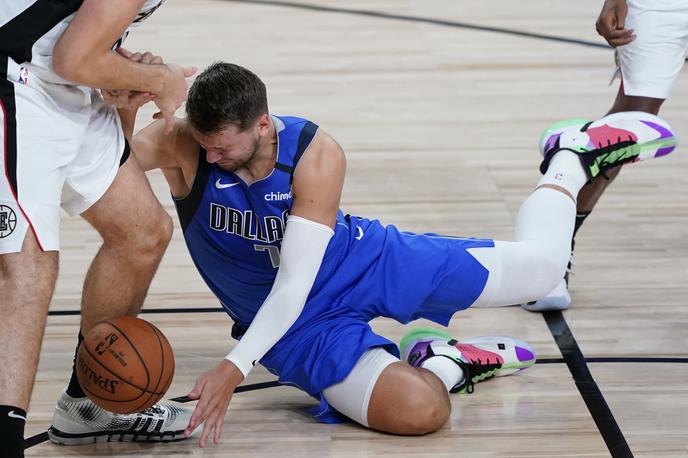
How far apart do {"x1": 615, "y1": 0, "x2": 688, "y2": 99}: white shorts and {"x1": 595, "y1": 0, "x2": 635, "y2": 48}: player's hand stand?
0.02 metres

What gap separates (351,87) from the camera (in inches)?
257

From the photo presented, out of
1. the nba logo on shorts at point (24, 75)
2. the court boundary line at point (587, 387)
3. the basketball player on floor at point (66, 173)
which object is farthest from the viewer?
the court boundary line at point (587, 387)

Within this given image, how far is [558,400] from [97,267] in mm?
1339

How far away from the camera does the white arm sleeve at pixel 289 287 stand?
9.77 feet

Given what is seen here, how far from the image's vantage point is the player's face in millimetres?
2965

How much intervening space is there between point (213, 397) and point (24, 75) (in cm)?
90

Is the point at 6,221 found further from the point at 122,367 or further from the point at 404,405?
the point at 404,405

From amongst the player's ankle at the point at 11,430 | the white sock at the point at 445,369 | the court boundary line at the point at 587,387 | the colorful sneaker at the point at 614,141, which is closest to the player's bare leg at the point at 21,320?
the player's ankle at the point at 11,430

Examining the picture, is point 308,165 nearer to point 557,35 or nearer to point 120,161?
point 120,161

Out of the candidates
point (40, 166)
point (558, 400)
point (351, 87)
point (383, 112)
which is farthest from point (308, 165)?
point (351, 87)

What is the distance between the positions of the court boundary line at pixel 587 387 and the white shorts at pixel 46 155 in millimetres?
1460

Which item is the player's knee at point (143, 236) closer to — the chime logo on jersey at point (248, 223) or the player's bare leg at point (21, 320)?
the chime logo on jersey at point (248, 223)

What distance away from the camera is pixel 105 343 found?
283cm

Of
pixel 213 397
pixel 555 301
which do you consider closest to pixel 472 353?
pixel 555 301
